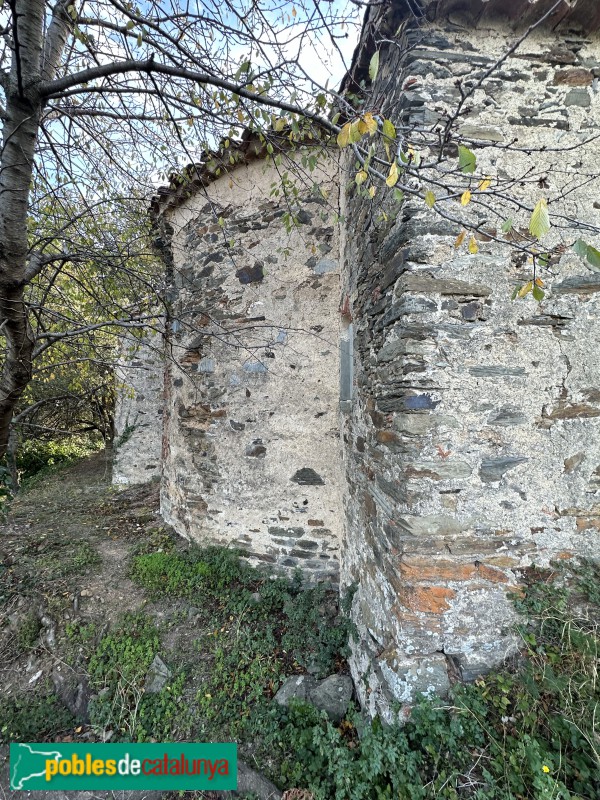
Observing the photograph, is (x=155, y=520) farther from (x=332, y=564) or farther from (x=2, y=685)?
(x=332, y=564)

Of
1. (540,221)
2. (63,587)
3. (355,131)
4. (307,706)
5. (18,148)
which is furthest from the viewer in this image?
(63,587)

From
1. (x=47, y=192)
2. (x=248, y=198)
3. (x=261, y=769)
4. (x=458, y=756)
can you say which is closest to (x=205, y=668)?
(x=261, y=769)

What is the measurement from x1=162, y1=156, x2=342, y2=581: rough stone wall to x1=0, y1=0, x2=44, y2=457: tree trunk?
1417 millimetres

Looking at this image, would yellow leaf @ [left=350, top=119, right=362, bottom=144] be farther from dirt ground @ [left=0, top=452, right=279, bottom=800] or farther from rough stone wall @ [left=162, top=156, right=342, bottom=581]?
dirt ground @ [left=0, top=452, right=279, bottom=800]

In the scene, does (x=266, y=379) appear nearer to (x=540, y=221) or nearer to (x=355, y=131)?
(x=355, y=131)

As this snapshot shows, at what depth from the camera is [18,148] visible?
1.86 meters

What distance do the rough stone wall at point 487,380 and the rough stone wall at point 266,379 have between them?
4.63ft

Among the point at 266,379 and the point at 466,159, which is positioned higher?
the point at 466,159

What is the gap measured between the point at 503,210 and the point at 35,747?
4279 millimetres

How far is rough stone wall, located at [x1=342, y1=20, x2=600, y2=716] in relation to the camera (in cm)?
185

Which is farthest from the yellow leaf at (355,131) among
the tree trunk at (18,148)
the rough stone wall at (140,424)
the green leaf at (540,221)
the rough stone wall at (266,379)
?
the rough stone wall at (140,424)

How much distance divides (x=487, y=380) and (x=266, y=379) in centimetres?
208

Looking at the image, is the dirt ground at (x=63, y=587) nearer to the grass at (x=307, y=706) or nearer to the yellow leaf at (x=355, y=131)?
the grass at (x=307, y=706)

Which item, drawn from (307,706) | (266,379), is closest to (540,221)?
(266,379)
